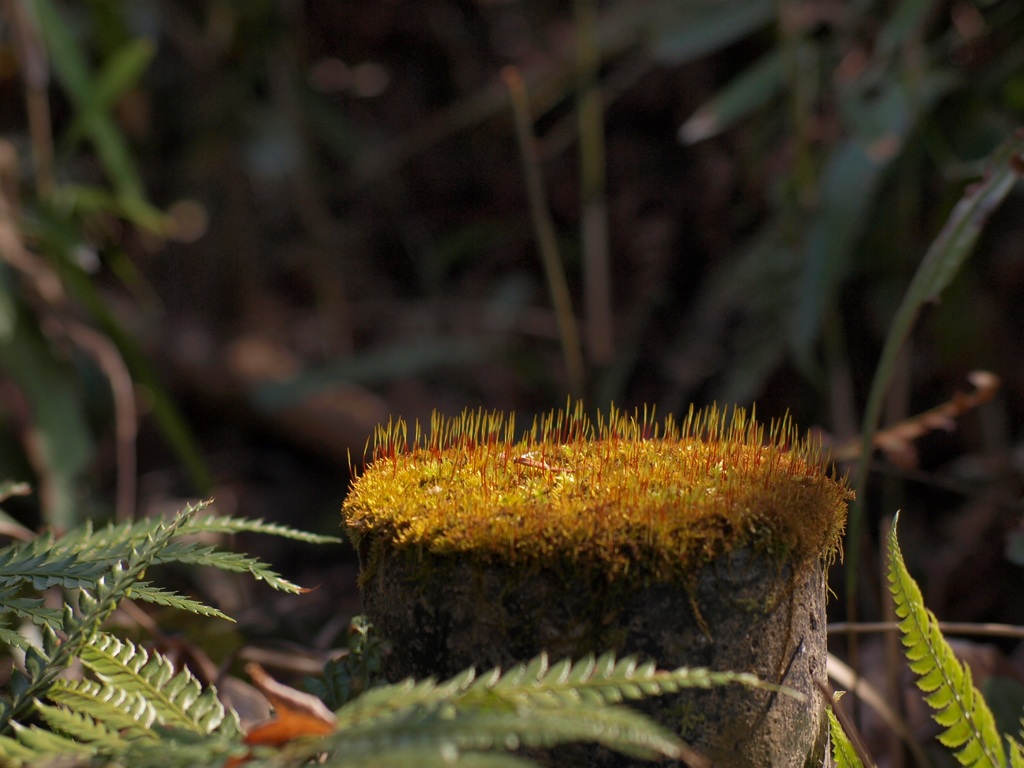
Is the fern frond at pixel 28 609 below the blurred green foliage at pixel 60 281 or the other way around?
below

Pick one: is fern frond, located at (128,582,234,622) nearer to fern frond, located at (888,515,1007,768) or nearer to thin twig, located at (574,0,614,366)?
fern frond, located at (888,515,1007,768)

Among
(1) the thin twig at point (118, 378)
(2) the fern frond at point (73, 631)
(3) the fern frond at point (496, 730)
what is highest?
(1) the thin twig at point (118, 378)

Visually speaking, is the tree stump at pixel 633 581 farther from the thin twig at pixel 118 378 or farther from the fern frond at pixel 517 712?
the thin twig at pixel 118 378

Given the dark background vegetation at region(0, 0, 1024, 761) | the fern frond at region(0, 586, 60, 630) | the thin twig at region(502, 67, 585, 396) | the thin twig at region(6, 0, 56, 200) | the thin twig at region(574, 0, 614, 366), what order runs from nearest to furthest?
1. the fern frond at region(0, 586, 60, 630)
2. the thin twig at region(502, 67, 585, 396)
3. the dark background vegetation at region(0, 0, 1024, 761)
4. the thin twig at region(6, 0, 56, 200)
5. the thin twig at region(574, 0, 614, 366)

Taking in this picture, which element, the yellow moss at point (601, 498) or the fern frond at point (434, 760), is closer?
the fern frond at point (434, 760)

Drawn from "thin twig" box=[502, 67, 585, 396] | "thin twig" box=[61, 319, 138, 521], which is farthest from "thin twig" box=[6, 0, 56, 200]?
"thin twig" box=[502, 67, 585, 396]

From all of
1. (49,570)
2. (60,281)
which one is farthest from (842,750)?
(60,281)

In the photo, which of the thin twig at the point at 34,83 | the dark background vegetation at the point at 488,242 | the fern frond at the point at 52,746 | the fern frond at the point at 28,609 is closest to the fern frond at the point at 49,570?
the fern frond at the point at 28,609

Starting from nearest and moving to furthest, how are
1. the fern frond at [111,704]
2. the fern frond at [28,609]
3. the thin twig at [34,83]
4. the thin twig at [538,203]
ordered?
the fern frond at [111,704]
the fern frond at [28,609]
the thin twig at [538,203]
the thin twig at [34,83]

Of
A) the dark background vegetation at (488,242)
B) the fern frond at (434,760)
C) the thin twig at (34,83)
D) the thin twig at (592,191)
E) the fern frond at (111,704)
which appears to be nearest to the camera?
the fern frond at (434,760)
